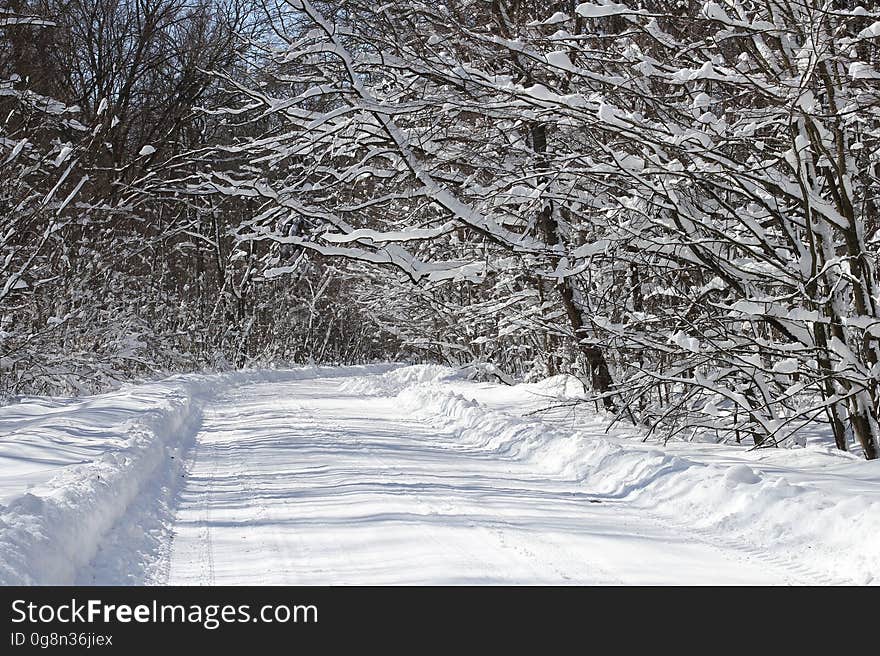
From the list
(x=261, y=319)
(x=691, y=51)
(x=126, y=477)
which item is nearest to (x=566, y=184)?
(x=691, y=51)

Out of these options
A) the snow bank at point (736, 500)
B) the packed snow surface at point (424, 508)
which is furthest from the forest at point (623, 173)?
the packed snow surface at point (424, 508)

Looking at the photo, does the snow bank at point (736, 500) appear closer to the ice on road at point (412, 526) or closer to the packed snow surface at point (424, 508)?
the packed snow surface at point (424, 508)

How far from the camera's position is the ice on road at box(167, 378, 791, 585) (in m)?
4.52

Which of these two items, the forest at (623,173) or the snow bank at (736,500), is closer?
the snow bank at (736,500)

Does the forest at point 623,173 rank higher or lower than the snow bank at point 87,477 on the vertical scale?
higher

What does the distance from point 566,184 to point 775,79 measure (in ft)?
7.64

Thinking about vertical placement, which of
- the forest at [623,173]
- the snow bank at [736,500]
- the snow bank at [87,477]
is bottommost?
the snow bank at [736,500]

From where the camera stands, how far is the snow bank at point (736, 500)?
450cm

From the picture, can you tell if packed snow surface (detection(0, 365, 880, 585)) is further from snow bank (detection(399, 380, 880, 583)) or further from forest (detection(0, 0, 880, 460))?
forest (detection(0, 0, 880, 460))

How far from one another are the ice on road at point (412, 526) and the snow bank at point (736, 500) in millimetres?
180

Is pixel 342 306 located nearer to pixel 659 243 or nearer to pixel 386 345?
pixel 386 345

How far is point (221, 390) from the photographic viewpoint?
21922 mm

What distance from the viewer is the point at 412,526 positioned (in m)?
5.59
